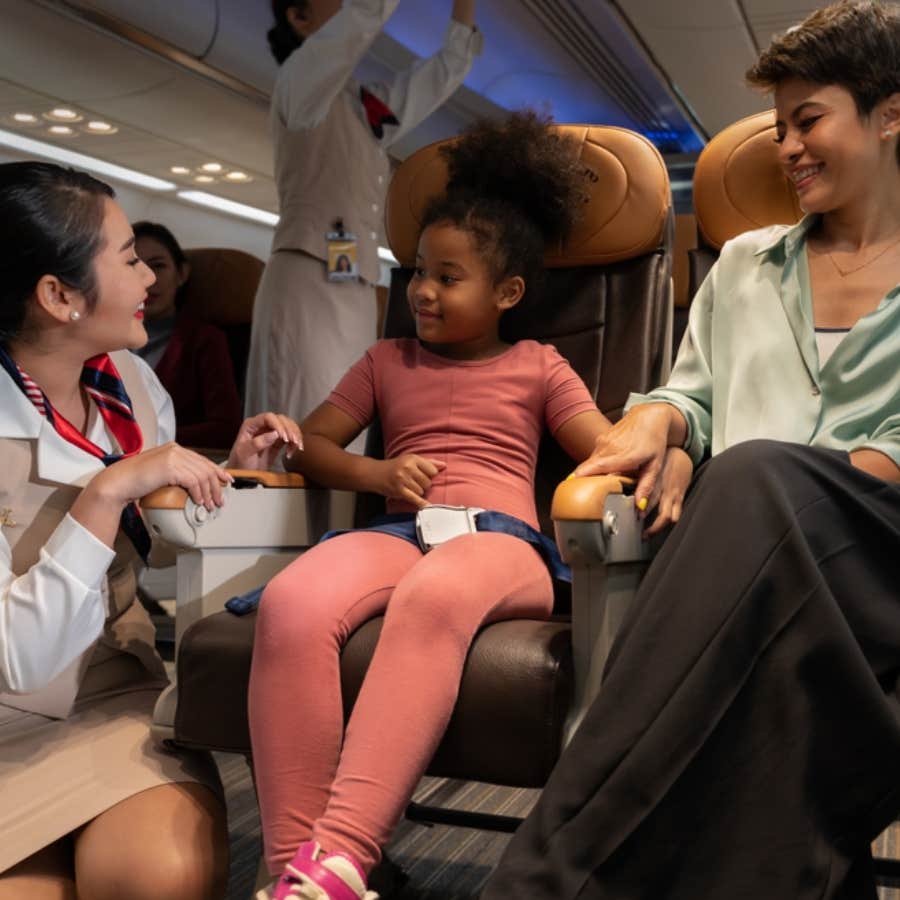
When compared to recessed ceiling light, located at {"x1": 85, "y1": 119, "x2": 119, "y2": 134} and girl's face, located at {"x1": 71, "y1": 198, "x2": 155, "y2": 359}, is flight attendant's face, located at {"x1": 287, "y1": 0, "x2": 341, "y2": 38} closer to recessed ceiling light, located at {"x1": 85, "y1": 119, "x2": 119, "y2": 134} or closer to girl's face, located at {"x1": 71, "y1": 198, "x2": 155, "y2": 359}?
girl's face, located at {"x1": 71, "y1": 198, "x2": 155, "y2": 359}

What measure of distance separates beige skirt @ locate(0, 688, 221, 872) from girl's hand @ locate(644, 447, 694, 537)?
700 mm

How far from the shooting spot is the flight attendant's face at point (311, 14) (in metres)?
3.30

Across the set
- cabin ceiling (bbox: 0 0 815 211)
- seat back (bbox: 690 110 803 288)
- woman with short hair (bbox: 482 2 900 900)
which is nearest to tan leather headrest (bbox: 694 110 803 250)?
seat back (bbox: 690 110 803 288)

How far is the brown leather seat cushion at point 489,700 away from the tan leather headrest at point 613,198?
2.95 feet

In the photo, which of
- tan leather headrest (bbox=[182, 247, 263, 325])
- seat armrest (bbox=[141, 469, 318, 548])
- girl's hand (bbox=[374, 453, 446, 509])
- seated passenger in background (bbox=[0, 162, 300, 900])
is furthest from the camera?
tan leather headrest (bbox=[182, 247, 263, 325])

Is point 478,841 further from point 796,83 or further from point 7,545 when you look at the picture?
point 796,83

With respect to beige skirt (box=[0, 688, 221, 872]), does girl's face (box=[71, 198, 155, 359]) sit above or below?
above

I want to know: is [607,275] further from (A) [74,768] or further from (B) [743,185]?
(A) [74,768]

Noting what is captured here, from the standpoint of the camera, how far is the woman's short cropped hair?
162 cm

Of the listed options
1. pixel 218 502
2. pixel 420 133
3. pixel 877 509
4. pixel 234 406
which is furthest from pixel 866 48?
pixel 420 133

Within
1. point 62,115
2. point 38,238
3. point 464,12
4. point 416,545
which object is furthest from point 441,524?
point 62,115

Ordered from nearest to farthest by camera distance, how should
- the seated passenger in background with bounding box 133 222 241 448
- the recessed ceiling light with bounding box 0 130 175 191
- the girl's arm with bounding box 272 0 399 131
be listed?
the girl's arm with bounding box 272 0 399 131 < the seated passenger in background with bounding box 133 222 241 448 < the recessed ceiling light with bounding box 0 130 175 191

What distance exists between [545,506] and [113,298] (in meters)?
0.83

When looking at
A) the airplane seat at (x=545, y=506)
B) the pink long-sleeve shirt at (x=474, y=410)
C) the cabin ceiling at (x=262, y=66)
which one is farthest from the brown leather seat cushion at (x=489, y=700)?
the cabin ceiling at (x=262, y=66)
